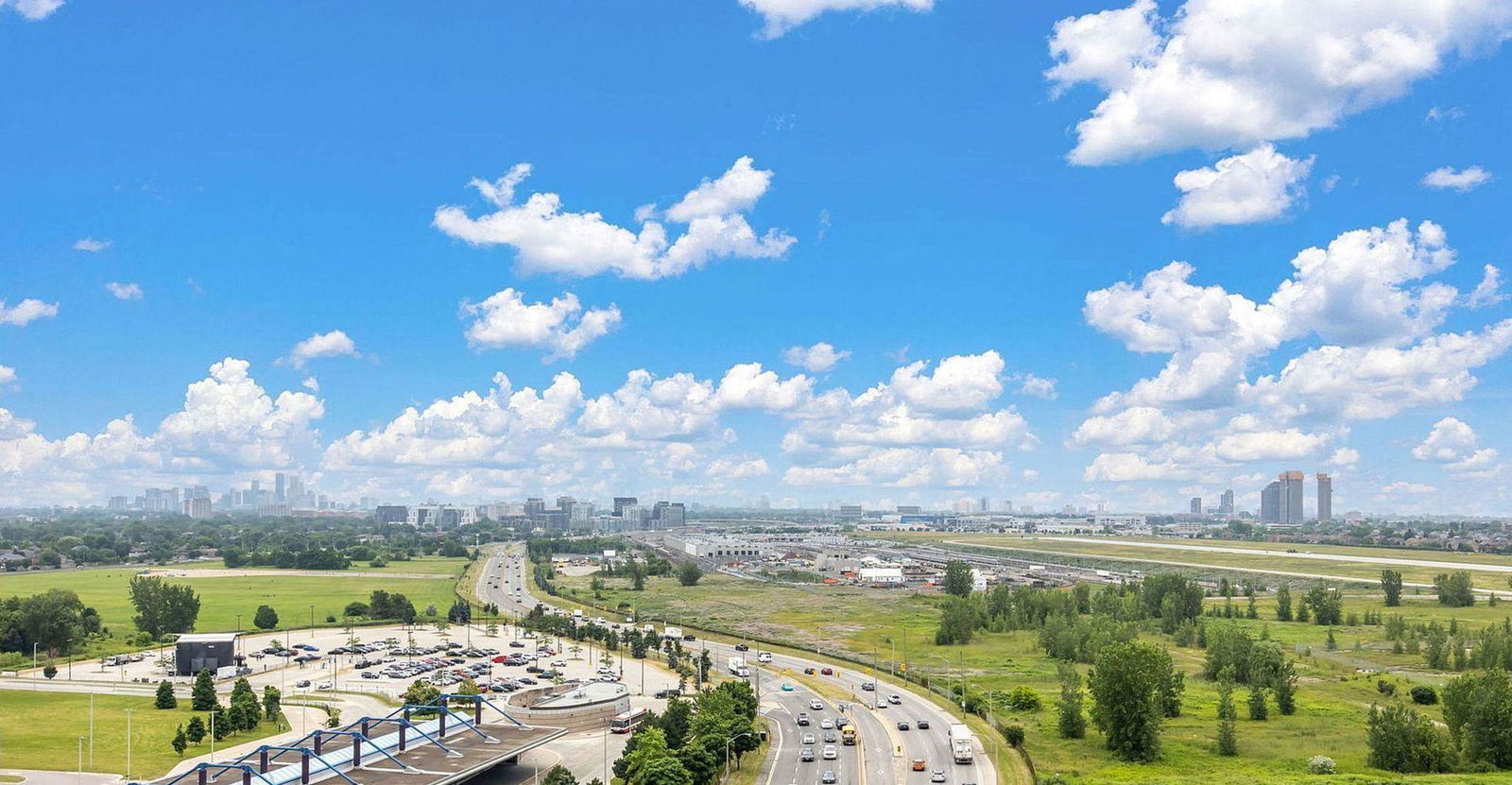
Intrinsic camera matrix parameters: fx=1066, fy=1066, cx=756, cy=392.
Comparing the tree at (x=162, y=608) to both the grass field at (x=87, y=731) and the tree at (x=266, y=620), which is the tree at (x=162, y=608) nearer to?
the tree at (x=266, y=620)

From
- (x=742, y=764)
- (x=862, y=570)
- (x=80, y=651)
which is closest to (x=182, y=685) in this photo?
(x=80, y=651)

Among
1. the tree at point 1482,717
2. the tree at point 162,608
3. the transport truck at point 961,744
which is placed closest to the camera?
the tree at point 1482,717

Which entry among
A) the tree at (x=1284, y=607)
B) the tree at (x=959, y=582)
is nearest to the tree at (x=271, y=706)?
the tree at (x=959, y=582)

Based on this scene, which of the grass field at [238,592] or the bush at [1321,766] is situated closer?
the bush at [1321,766]

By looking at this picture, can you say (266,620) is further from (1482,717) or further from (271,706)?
(1482,717)

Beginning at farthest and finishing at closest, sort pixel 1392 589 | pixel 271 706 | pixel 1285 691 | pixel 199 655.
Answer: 1. pixel 1392 589
2. pixel 199 655
3. pixel 1285 691
4. pixel 271 706

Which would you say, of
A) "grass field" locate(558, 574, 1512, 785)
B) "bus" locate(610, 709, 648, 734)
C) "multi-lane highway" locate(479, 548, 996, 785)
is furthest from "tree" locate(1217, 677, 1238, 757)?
"bus" locate(610, 709, 648, 734)

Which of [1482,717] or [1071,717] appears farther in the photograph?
[1071,717]

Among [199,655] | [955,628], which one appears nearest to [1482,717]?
[955,628]
